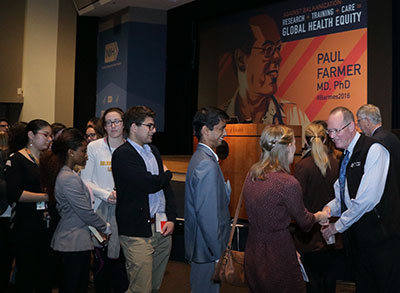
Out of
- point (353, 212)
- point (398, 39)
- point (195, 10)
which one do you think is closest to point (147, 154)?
point (353, 212)

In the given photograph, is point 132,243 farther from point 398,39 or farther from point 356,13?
point 356,13

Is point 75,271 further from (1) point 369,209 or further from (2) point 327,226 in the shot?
(1) point 369,209

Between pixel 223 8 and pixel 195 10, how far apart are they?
77 cm

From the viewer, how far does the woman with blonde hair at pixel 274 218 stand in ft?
8.63

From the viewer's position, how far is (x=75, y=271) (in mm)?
3367

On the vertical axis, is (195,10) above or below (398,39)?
above

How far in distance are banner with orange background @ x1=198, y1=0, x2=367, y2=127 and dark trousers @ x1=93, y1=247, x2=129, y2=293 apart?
494cm

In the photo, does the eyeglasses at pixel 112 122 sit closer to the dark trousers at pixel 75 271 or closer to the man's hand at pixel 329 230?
the dark trousers at pixel 75 271

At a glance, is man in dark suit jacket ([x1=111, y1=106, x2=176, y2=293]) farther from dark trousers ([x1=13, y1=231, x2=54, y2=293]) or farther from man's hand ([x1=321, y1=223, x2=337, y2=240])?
man's hand ([x1=321, y1=223, x2=337, y2=240])

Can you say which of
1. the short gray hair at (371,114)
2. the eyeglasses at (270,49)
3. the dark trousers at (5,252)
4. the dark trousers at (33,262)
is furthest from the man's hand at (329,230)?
the eyeglasses at (270,49)

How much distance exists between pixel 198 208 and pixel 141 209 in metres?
0.43

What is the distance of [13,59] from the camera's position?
1112 cm

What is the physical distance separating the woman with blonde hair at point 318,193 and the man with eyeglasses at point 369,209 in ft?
1.75

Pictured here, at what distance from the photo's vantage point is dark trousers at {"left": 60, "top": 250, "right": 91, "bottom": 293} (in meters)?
3.33
